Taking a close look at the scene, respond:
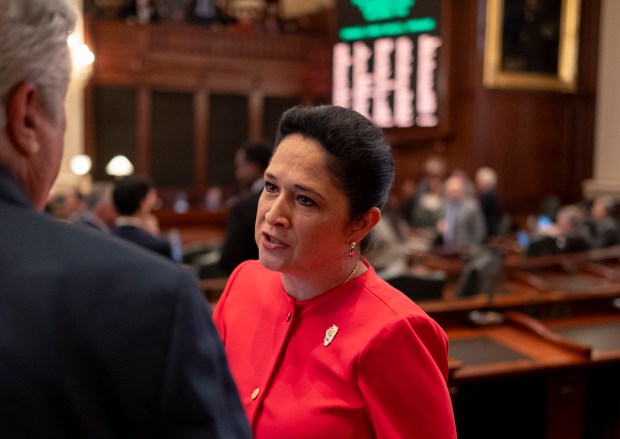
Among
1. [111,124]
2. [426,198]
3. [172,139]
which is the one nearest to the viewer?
[426,198]

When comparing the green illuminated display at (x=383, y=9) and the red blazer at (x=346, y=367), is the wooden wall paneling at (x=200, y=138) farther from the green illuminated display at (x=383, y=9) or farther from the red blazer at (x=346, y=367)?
the red blazer at (x=346, y=367)

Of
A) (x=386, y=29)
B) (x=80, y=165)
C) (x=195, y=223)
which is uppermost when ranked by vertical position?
(x=386, y=29)

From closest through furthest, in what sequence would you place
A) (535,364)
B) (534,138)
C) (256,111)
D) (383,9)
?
(535,364)
(383,9)
(534,138)
(256,111)

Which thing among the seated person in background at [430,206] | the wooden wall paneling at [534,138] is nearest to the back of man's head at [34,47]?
the seated person in background at [430,206]

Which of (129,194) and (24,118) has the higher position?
(24,118)

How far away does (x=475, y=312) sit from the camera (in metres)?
3.38

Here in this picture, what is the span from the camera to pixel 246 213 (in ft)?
10.3

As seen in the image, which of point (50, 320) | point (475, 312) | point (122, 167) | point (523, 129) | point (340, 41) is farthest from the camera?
point (523, 129)

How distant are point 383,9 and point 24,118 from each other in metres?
6.08

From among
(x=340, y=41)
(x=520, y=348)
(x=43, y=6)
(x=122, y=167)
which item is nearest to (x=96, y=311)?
(x=43, y=6)

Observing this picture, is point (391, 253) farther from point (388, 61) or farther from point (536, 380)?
point (388, 61)

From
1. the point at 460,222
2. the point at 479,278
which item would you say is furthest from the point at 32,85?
the point at 460,222

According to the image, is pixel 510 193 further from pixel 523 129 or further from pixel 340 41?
pixel 340 41

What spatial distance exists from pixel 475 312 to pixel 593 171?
9.97m
